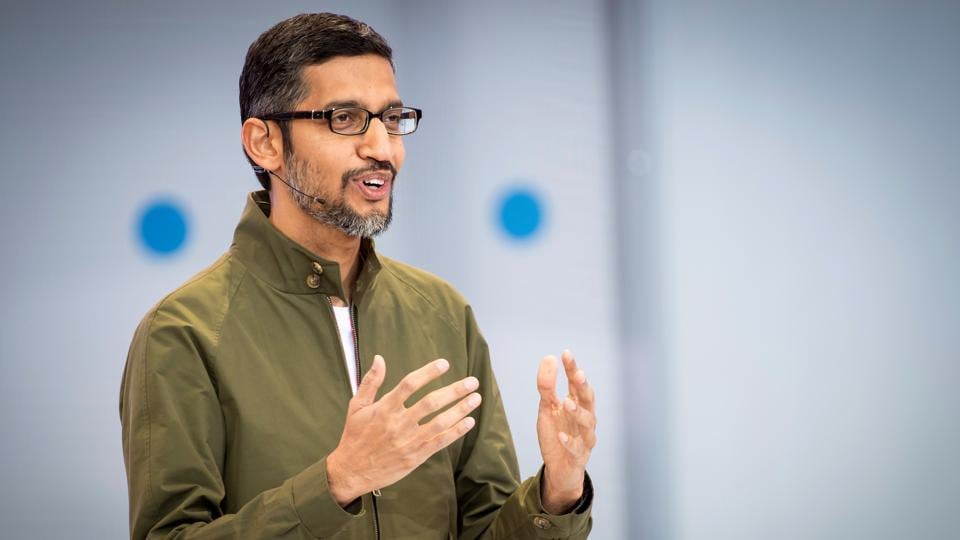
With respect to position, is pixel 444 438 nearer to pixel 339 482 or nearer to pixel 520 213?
pixel 339 482

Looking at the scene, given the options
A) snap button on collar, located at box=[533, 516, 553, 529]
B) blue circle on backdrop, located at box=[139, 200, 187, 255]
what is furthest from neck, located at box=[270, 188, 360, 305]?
blue circle on backdrop, located at box=[139, 200, 187, 255]

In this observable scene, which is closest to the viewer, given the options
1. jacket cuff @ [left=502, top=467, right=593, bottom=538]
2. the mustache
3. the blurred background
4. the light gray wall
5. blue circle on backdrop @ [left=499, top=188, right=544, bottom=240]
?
jacket cuff @ [left=502, top=467, right=593, bottom=538]

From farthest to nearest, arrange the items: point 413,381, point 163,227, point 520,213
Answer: point 520,213 < point 163,227 < point 413,381

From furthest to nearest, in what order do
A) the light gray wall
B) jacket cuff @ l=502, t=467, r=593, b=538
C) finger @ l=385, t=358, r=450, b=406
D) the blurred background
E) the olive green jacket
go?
the light gray wall → the blurred background → jacket cuff @ l=502, t=467, r=593, b=538 → the olive green jacket → finger @ l=385, t=358, r=450, b=406

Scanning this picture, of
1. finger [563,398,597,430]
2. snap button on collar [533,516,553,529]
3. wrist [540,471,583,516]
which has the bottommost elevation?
snap button on collar [533,516,553,529]

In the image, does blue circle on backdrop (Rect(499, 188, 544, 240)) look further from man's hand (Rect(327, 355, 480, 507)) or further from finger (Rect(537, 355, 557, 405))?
man's hand (Rect(327, 355, 480, 507))

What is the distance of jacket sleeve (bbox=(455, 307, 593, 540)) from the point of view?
5.83 ft

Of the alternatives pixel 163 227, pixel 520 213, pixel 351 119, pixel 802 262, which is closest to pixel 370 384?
pixel 351 119

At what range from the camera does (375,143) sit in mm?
1842

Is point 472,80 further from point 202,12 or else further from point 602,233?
point 202,12

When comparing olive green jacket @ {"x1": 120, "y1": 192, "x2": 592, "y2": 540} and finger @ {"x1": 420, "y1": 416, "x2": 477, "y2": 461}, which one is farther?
olive green jacket @ {"x1": 120, "y1": 192, "x2": 592, "y2": 540}

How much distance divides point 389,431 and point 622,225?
6.07 ft

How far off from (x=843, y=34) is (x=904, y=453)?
4.04 ft

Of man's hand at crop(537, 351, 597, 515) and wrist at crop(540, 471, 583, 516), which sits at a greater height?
man's hand at crop(537, 351, 597, 515)
